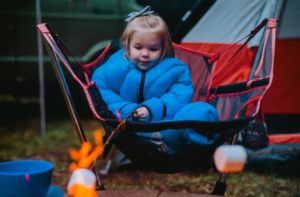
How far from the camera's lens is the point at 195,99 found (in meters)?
2.61

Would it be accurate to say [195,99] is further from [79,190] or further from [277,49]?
[79,190]

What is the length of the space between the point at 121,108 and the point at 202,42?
110cm

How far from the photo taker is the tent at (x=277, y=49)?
120 inches

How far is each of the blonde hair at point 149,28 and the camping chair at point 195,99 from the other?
242 mm

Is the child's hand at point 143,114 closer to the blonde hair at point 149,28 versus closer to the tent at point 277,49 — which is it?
the blonde hair at point 149,28

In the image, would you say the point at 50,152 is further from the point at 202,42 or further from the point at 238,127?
the point at 238,127

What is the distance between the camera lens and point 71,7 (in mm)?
4406

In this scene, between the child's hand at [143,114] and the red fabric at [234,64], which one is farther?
the red fabric at [234,64]

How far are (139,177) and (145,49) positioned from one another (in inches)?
47.4

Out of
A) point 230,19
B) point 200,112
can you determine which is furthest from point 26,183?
point 230,19

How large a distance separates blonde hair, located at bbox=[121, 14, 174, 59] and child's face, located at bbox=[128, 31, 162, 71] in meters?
0.02

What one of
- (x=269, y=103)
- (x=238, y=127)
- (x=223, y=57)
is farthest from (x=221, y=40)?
(x=238, y=127)

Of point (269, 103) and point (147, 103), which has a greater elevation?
point (147, 103)

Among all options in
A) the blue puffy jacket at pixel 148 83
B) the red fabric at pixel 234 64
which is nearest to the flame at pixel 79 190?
the blue puffy jacket at pixel 148 83
